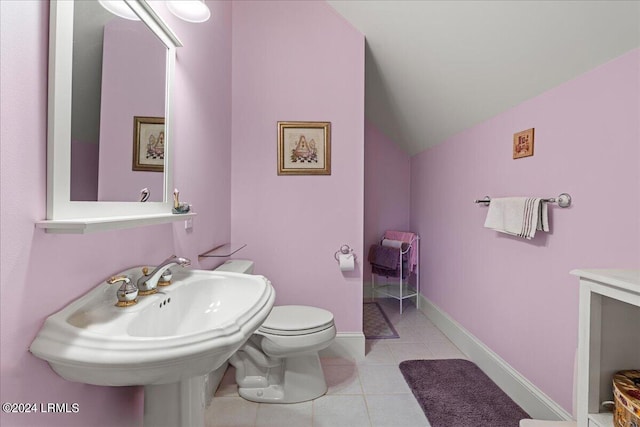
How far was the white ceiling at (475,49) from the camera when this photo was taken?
115 cm

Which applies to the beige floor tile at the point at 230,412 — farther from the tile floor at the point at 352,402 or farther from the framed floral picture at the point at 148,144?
the framed floral picture at the point at 148,144

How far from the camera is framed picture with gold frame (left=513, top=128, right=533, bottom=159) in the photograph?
153 centimetres

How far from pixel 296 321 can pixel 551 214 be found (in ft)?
4.66

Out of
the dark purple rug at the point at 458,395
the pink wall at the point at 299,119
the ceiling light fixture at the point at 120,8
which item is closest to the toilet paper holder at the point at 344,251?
the pink wall at the point at 299,119

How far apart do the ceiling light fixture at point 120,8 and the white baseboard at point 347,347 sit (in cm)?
211

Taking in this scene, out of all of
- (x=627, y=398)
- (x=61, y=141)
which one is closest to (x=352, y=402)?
(x=627, y=398)

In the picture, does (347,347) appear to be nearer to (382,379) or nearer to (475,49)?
(382,379)

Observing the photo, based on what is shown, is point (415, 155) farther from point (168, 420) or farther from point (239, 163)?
point (168, 420)

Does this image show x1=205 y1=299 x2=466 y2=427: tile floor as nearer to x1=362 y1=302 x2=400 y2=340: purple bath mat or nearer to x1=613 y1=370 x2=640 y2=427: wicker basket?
x1=362 y1=302 x2=400 y2=340: purple bath mat

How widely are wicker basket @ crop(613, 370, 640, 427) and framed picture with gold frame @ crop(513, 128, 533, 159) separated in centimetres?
111

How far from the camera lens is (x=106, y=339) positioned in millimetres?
616

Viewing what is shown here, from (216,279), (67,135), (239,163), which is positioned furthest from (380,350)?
(67,135)

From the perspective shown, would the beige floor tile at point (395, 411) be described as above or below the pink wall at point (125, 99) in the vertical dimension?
below

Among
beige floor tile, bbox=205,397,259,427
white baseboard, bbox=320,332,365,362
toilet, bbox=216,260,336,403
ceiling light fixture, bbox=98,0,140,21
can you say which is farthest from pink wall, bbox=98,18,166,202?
white baseboard, bbox=320,332,365,362
